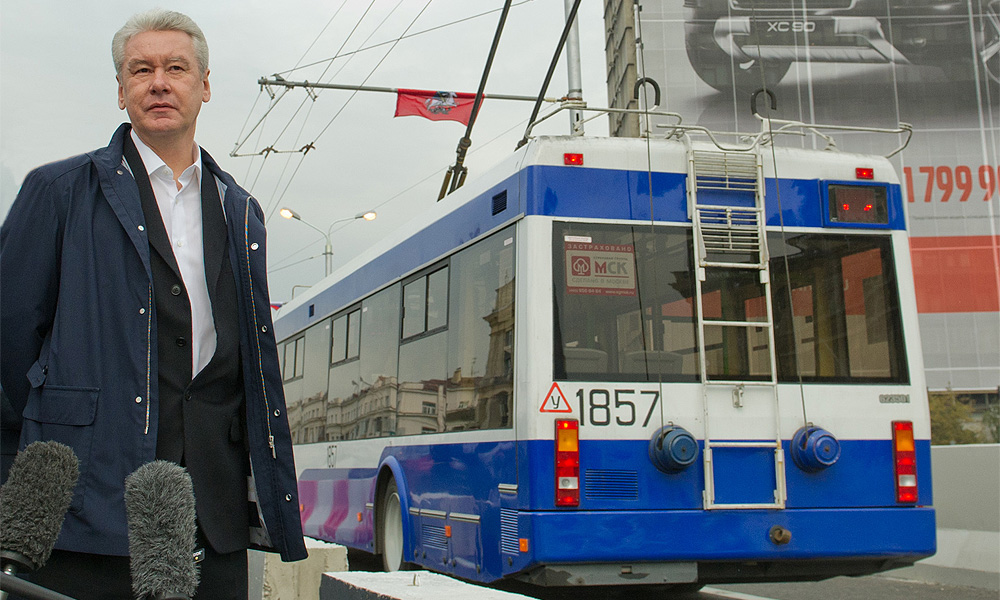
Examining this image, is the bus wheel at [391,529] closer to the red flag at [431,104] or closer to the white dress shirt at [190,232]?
the white dress shirt at [190,232]

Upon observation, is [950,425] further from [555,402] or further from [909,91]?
[909,91]

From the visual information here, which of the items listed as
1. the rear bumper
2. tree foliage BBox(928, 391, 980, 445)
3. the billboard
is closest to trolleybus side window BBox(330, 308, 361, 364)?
the rear bumper

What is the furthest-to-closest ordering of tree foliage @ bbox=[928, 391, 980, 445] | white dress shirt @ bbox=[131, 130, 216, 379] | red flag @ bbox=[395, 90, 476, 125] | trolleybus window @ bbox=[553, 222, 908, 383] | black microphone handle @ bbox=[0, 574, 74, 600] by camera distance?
tree foliage @ bbox=[928, 391, 980, 445]
red flag @ bbox=[395, 90, 476, 125]
trolleybus window @ bbox=[553, 222, 908, 383]
white dress shirt @ bbox=[131, 130, 216, 379]
black microphone handle @ bbox=[0, 574, 74, 600]

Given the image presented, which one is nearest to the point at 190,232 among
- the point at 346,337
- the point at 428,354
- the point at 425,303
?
the point at 428,354

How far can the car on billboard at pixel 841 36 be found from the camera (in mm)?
56750

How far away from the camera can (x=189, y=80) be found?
2.68 metres

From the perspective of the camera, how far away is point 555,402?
675cm

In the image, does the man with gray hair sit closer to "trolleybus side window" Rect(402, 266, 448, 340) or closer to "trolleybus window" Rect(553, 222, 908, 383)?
"trolleybus window" Rect(553, 222, 908, 383)

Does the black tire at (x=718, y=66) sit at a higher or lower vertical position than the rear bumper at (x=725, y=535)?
higher

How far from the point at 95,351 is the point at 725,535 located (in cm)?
521

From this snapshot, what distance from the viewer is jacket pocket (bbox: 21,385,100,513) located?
90.5 inches

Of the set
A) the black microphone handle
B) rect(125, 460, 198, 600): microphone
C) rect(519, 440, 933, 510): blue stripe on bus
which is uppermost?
rect(519, 440, 933, 510): blue stripe on bus

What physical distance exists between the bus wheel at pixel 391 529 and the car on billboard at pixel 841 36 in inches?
1965

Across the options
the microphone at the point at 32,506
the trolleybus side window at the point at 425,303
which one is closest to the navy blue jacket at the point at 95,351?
the microphone at the point at 32,506
